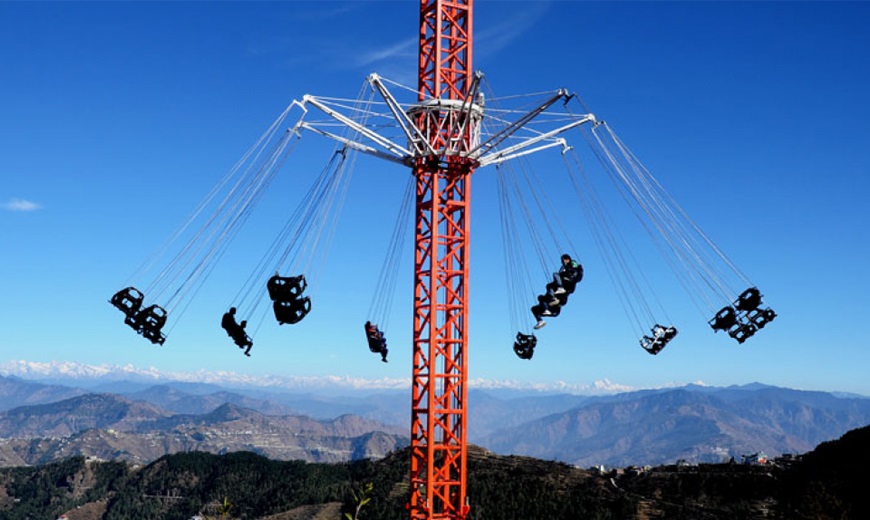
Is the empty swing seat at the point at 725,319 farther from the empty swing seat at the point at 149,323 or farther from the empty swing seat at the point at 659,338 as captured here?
the empty swing seat at the point at 149,323

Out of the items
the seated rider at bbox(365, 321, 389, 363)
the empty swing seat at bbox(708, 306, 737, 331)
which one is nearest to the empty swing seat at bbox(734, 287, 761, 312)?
the empty swing seat at bbox(708, 306, 737, 331)

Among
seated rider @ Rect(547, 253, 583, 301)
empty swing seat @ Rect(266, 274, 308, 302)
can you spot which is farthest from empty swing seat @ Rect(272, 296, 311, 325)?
seated rider @ Rect(547, 253, 583, 301)

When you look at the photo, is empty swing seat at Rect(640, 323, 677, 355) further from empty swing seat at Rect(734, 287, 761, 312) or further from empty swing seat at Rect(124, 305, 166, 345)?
empty swing seat at Rect(124, 305, 166, 345)

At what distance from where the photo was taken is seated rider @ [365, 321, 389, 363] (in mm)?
40250

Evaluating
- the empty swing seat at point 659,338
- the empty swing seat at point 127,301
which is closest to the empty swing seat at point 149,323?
the empty swing seat at point 127,301

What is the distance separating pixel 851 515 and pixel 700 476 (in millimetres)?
34212

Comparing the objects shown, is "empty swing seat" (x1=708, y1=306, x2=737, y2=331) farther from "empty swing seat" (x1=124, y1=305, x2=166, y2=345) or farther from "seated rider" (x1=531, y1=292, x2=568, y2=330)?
"empty swing seat" (x1=124, y1=305, x2=166, y2=345)

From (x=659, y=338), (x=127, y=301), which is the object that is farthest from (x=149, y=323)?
(x=659, y=338)

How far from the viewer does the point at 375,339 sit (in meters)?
40.3

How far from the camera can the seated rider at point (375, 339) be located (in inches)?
1585

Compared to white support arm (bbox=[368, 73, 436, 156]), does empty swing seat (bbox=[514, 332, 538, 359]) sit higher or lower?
lower

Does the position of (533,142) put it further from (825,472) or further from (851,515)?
(825,472)

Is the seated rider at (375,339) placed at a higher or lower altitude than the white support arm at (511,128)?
lower

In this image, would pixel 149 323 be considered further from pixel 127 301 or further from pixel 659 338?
pixel 659 338
